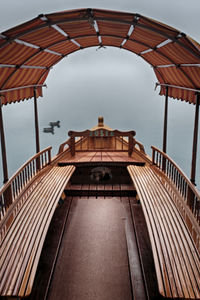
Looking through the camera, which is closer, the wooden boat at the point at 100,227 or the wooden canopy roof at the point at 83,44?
the wooden boat at the point at 100,227

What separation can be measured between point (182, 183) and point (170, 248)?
1606mm

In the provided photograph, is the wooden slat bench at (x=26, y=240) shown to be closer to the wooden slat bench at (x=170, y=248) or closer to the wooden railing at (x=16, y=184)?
the wooden railing at (x=16, y=184)

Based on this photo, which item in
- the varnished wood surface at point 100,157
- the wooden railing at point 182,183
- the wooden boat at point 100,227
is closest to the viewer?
the wooden boat at point 100,227

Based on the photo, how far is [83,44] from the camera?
251 inches

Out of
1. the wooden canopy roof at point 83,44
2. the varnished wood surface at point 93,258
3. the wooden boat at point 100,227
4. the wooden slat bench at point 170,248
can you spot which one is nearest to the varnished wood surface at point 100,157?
the wooden boat at point 100,227

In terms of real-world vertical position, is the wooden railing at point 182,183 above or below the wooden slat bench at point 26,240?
above

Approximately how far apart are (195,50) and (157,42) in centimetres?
133

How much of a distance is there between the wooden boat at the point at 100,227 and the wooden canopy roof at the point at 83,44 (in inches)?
1.3

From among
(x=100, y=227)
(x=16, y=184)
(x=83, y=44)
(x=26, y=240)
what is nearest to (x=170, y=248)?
(x=100, y=227)

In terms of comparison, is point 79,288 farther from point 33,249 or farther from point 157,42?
point 157,42

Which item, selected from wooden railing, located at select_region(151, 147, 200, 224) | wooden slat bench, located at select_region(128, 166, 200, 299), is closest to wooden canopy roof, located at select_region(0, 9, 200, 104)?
wooden railing, located at select_region(151, 147, 200, 224)

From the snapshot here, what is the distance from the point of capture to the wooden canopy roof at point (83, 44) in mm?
3488

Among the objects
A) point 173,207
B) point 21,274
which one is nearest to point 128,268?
point 173,207

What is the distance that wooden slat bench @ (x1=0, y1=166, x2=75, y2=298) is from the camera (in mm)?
2912
